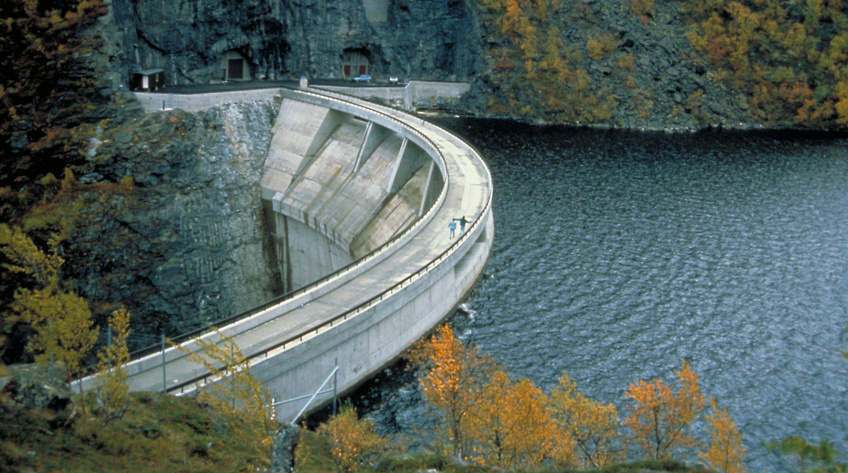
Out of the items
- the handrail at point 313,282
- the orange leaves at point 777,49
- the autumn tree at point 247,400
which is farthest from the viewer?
the orange leaves at point 777,49

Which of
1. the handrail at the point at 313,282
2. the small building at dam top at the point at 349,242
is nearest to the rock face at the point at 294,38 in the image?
the small building at dam top at the point at 349,242

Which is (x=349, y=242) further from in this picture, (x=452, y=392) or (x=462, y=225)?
(x=452, y=392)

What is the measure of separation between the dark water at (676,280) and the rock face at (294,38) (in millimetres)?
29017

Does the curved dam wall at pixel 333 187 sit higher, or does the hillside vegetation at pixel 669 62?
the hillside vegetation at pixel 669 62

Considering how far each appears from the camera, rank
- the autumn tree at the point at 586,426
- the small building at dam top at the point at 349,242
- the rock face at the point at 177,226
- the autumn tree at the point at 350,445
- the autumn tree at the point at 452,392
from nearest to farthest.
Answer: the autumn tree at the point at 350,445 < the autumn tree at the point at 452,392 < the autumn tree at the point at 586,426 < the small building at dam top at the point at 349,242 < the rock face at the point at 177,226

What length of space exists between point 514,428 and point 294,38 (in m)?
83.3

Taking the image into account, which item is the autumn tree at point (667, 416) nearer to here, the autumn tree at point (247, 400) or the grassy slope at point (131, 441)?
the autumn tree at point (247, 400)

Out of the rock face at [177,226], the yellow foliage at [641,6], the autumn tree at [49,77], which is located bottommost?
the rock face at [177,226]

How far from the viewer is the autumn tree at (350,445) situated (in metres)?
31.7

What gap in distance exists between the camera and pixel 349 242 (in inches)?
2729

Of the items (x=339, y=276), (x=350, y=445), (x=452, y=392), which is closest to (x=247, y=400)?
(x=350, y=445)

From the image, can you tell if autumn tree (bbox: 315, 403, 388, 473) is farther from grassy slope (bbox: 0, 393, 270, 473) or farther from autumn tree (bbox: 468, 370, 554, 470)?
autumn tree (bbox: 468, 370, 554, 470)

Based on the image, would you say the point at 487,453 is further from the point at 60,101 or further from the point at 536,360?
the point at 60,101

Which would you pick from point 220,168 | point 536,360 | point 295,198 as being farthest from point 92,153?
point 536,360
